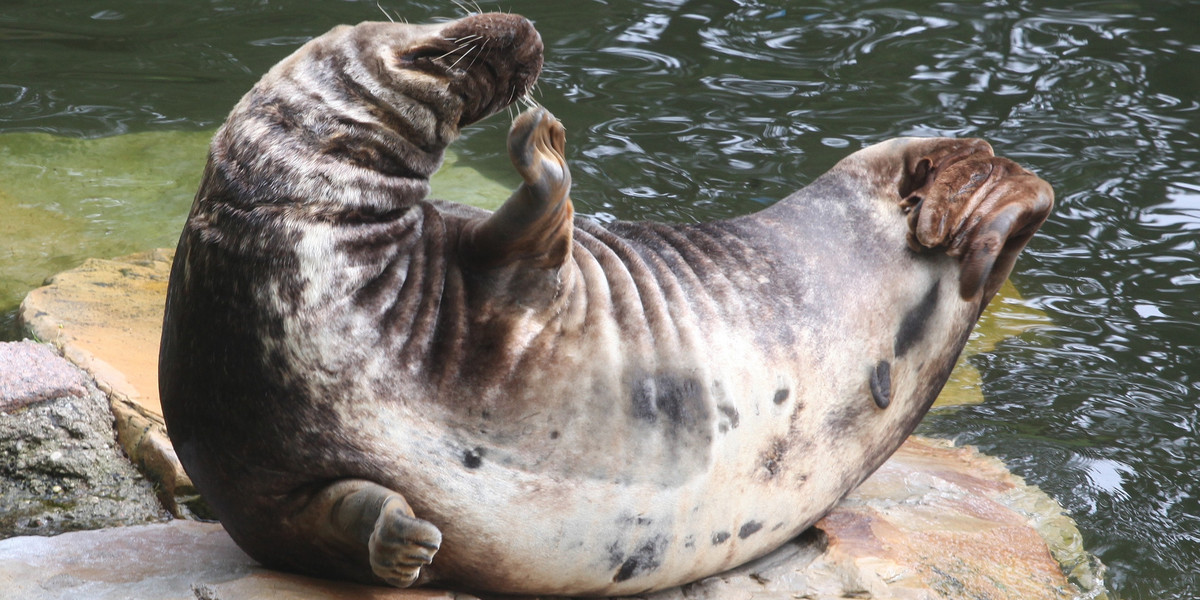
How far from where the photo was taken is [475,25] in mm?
3123

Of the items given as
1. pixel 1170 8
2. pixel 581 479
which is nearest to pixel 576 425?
pixel 581 479

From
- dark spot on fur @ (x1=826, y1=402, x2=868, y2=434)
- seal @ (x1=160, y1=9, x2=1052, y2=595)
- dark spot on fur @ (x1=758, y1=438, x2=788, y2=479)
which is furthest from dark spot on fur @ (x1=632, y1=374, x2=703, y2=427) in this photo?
dark spot on fur @ (x1=826, y1=402, x2=868, y2=434)

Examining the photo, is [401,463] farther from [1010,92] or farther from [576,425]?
[1010,92]

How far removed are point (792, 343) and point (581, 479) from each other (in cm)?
72

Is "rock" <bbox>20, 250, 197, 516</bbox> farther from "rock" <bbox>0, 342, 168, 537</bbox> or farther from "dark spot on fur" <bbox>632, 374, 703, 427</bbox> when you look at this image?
"dark spot on fur" <bbox>632, 374, 703, 427</bbox>

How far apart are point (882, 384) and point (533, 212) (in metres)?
1.24

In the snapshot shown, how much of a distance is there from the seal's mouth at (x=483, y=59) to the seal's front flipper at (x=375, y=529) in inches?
39.7

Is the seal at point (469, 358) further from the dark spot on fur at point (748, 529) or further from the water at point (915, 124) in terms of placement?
the water at point (915, 124)

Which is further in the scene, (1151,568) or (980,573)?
(1151,568)

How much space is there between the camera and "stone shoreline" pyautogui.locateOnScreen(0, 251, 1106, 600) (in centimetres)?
313

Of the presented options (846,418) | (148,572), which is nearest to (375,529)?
(148,572)

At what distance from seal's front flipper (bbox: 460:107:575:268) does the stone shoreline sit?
845 mm

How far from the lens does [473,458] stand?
9.52 feet

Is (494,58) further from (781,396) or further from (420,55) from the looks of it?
(781,396)
